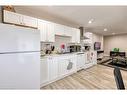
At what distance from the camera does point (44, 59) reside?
305 centimetres

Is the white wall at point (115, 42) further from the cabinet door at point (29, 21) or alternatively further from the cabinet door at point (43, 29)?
the cabinet door at point (29, 21)

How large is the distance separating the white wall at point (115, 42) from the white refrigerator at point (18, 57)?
9.95 meters

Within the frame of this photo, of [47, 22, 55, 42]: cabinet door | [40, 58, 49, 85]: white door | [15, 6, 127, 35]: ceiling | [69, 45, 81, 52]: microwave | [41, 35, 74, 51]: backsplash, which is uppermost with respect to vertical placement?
[15, 6, 127, 35]: ceiling

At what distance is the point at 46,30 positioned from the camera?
11.6 ft

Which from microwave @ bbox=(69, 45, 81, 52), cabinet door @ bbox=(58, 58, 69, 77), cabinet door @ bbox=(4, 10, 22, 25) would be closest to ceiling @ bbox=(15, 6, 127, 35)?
cabinet door @ bbox=(4, 10, 22, 25)

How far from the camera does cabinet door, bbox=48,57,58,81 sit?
3.24 metres

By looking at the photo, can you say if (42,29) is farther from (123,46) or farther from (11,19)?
(123,46)

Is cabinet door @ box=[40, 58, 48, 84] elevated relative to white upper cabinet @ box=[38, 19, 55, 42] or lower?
lower

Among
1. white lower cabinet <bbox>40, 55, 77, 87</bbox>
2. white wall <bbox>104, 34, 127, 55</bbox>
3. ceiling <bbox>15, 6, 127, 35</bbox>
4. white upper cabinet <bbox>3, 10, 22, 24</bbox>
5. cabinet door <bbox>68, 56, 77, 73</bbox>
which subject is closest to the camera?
white upper cabinet <bbox>3, 10, 22, 24</bbox>

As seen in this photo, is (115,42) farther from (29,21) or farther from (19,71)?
(19,71)

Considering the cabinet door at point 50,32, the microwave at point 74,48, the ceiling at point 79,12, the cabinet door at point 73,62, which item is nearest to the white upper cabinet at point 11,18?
the ceiling at point 79,12

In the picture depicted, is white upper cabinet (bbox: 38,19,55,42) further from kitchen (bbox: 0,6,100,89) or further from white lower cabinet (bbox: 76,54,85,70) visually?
white lower cabinet (bbox: 76,54,85,70)

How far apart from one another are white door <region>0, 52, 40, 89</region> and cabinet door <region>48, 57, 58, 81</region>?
0.95 m
